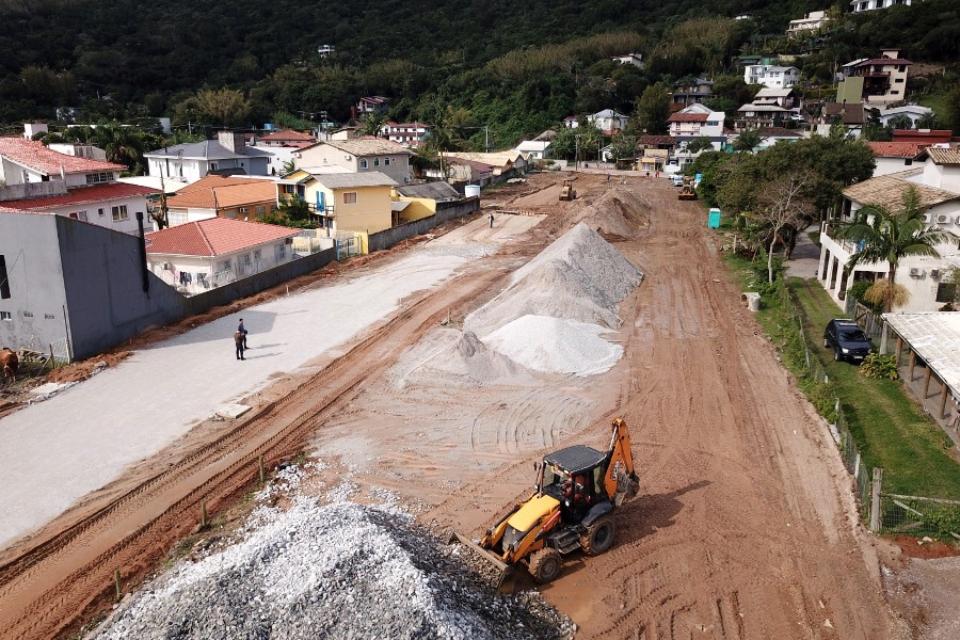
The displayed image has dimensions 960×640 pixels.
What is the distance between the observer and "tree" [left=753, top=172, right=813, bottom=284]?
37.2 metres

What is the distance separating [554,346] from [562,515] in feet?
40.1

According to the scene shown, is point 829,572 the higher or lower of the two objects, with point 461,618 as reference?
lower

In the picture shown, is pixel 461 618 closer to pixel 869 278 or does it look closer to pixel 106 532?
pixel 106 532

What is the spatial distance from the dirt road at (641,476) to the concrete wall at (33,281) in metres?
9.56

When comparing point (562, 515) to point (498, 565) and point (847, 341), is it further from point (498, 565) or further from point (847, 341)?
point (847, 341)

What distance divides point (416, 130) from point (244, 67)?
182 ft

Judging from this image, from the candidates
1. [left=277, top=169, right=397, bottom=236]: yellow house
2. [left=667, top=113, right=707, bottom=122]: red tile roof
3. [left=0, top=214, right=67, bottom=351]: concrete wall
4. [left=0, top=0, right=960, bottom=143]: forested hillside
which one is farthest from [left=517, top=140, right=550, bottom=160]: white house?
[left=0, top=214, right=67, bottom=351]: concrete wall

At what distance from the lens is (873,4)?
493ft

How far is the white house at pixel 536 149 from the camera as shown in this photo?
359 feet

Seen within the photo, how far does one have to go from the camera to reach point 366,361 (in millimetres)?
26797

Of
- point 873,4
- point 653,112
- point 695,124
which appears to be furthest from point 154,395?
point 873,4

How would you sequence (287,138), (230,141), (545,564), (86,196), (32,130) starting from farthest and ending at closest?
(287,138) < (32,130) < (230,141) < (86,196) < (545,564)

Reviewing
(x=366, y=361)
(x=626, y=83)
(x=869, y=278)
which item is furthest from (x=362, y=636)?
(x=626, y=83)

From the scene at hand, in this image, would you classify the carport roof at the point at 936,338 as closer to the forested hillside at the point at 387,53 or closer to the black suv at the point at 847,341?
the black suv at the point at 847,341
